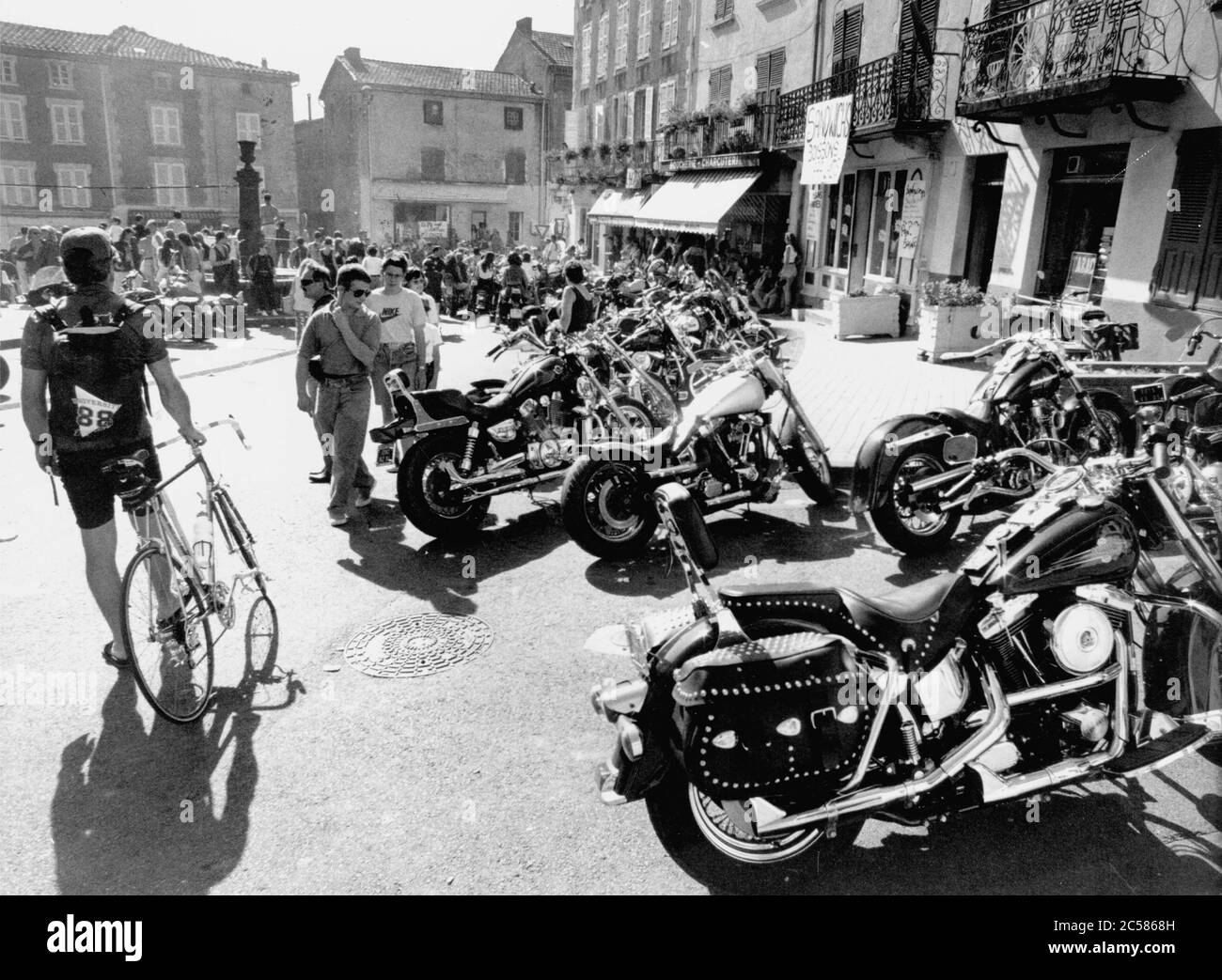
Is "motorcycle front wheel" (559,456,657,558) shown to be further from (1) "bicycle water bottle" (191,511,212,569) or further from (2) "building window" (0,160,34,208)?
(2) "building window" (0,160,34,208)

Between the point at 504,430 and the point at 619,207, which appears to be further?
the point at 619,207

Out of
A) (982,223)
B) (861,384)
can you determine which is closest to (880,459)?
(861,384)

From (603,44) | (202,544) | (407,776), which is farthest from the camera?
(603,44)

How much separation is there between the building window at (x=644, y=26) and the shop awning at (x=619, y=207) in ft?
14.3

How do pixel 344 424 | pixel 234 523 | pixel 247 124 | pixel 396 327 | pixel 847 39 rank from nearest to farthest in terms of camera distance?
1. pixel 234 523
2. pixel 344 424
3. pixel 396 327
4. pixel 847 39
5. pixel 247 124

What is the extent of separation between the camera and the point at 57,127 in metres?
31.4

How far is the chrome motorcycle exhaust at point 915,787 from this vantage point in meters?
2.66

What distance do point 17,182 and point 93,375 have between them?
37536mm

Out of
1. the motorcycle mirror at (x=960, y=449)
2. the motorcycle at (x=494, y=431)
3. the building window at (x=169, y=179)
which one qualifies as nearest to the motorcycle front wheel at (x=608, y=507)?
the motorcycle at (x=494, y=431)

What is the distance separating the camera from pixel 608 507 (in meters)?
5.70

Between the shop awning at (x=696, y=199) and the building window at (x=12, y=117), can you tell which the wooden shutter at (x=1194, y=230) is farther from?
the building window at (x=12, y=117)

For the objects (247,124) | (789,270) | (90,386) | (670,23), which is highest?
(670,23)

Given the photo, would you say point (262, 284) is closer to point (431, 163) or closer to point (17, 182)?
point (17, 182)
